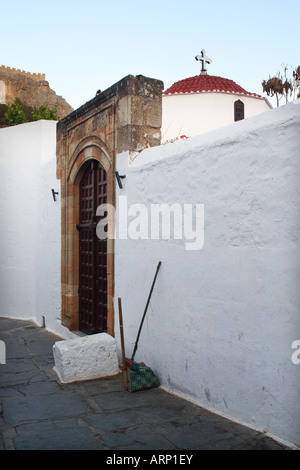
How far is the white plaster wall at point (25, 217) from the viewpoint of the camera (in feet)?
26.2

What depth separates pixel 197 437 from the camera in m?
3.04

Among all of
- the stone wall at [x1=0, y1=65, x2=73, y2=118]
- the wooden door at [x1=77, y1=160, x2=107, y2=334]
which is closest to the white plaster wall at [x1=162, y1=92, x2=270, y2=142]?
the wooden door at [x1=77, y1=160, x2=107, y2=334]

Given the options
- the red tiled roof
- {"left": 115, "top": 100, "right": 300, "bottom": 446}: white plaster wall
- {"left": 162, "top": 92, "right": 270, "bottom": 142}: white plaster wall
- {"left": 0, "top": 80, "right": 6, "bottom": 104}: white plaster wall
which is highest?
{"left": 0, "top": 80, "right": 6, "bottom": 104}: white plaster wall

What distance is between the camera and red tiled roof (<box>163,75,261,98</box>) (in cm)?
1330

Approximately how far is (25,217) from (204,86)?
7735mm

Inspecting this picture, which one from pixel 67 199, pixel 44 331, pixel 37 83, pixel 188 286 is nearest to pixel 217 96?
pixel 67 199

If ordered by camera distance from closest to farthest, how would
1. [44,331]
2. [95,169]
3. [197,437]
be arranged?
1. [197,437]
2. [95,169]
3. [44,331]

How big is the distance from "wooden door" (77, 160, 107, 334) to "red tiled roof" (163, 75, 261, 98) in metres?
8.00

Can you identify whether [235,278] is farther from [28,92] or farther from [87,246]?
[28,92]

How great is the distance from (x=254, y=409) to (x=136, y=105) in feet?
11.4

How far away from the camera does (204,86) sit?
13.4 m

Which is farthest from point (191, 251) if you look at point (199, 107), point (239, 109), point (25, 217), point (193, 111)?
point (239, 109)

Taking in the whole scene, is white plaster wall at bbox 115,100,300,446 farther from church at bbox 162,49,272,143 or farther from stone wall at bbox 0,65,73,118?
stone wall at bbox 0,65,73,118
